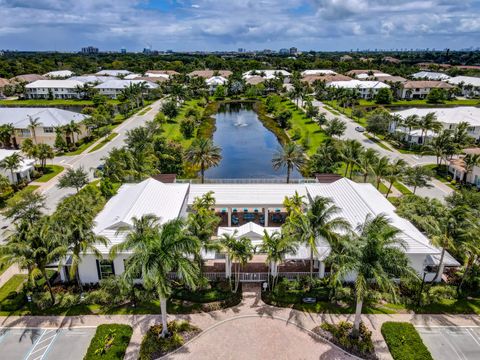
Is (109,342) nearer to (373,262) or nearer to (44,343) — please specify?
(44,343)

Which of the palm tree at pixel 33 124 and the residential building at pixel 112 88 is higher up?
the residential building at pixel 112 88

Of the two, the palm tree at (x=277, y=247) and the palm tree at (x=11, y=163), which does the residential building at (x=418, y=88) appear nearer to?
the palm tree at (x=277, y=247)

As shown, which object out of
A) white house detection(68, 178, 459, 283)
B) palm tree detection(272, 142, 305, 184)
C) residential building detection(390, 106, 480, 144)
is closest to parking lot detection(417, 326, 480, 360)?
white house detection(68, 178, 459, 283)

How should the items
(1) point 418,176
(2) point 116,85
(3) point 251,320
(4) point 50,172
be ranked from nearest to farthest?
(3) point 251,320 < (1) point 418,176 < (4) point 50,172 < (2) point 116,85

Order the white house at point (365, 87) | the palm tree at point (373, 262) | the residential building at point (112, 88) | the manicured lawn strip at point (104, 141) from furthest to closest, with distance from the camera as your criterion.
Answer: the residential building at point (112, 88), the white house at point (365, 87), the manicured lawn strip at point (104, 141), the palm tree at point (373, 262)

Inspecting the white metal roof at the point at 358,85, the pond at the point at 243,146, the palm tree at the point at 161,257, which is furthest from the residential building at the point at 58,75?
the palm tree at the point at 161,257

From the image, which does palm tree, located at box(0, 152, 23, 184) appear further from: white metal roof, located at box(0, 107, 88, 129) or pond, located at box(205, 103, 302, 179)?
pond, located at box(205, 103, 302, 179)

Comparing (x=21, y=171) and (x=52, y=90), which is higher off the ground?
(x=52, y=90)

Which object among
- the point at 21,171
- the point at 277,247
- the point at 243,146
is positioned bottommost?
the point at 243,146

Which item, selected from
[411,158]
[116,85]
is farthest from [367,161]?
[116,85]
